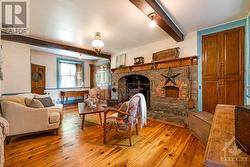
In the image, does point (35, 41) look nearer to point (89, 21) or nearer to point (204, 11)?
point (89, 21)

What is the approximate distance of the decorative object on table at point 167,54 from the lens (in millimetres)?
3906

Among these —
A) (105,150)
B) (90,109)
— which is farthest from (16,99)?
(105,150)

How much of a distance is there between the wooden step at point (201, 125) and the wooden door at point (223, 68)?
82 cm

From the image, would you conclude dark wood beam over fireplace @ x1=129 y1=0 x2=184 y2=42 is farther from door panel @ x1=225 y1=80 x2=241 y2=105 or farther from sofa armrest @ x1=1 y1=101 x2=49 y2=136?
sofa armrest @ x1=1 y1=101 x2=49 y2=136

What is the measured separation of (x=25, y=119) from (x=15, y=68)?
2.34 meters

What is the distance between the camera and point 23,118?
2520mm

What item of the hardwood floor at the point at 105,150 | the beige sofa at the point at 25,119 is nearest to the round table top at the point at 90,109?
the hardwood floor at the point at 105,150

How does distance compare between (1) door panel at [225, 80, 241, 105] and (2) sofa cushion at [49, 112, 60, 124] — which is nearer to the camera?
(2) sofa cushion at [49, 112, 60, 124]

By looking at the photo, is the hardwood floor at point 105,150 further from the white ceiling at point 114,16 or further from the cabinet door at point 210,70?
the white ceiling at point 114,16

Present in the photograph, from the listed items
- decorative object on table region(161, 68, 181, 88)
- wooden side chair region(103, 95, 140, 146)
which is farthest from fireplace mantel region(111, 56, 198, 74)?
wooden side chair region(103, 95, 140, 146)

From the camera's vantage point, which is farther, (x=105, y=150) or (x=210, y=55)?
(x=210, y=55)

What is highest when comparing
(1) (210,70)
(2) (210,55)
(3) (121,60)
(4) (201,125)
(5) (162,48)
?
(5) (162,48)

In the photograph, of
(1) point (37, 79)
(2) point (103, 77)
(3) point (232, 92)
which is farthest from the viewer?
(2) point (103, 77)

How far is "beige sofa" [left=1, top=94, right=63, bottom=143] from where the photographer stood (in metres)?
2.41
